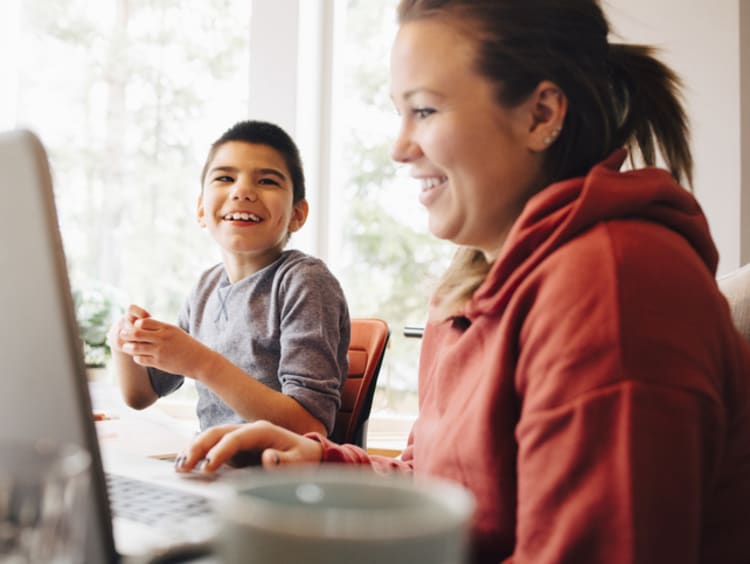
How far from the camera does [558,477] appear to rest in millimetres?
611

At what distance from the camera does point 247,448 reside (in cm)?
92

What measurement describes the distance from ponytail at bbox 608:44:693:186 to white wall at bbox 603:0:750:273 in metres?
1.53

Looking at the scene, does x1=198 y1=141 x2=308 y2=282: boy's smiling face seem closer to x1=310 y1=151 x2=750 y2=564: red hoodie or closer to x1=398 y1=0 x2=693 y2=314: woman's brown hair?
x1=398 y1=0 x2=693 y2=314: woman's brown hair

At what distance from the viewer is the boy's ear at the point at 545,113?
87 cm

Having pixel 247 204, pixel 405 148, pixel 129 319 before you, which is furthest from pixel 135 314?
pixel 405 148

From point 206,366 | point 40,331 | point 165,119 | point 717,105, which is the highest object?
Answer: point 717,105

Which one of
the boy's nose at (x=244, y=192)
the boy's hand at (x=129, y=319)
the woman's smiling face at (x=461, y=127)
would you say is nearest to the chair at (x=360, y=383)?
the boy's nose at (x=244, y=192)

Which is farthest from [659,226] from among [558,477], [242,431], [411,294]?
[411,294]

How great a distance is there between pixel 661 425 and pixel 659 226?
0.70ft

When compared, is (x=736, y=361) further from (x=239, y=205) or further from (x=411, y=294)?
(x=411, y=294)

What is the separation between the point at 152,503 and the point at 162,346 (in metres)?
0.66

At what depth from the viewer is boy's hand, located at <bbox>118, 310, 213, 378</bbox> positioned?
1331mm

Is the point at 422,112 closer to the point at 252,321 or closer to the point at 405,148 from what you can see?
the point at 405,148

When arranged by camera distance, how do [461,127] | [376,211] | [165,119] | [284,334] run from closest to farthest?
[461,127], [284,334], [376,211], [165,119]
